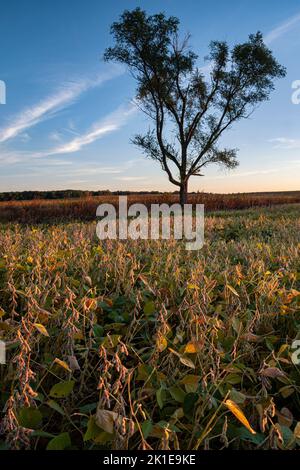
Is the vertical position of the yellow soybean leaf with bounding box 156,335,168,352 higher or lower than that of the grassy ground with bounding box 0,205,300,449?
higher

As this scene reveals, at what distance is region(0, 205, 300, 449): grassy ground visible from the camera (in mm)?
1389

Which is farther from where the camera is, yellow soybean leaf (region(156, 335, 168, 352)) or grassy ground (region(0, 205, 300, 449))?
yellow soybean leaf (region(156, 335, 168, 352))

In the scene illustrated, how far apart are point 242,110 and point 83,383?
26535 mm

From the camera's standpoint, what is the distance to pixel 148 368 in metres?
1.83

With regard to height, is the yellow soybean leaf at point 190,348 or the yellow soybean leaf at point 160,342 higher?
the yellow soybean leaf at point 160,342

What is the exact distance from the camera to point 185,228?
9250mm

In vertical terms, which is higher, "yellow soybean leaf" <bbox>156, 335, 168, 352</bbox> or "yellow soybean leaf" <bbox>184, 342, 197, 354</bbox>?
"yellow soybean leaf" <bbox>156, 335, 168, 352</bbox>

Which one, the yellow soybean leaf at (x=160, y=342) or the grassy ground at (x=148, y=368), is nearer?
the grassy ground at (x=148, y=368)

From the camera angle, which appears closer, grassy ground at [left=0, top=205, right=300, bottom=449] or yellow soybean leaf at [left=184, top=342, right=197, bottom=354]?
grassy ground at [left=0, top=205, right=300, bottom=449]

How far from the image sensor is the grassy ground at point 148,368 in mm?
1389

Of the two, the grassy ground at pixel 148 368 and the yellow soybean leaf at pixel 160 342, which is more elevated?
the yellow soybean leaf at pixel 160 342
